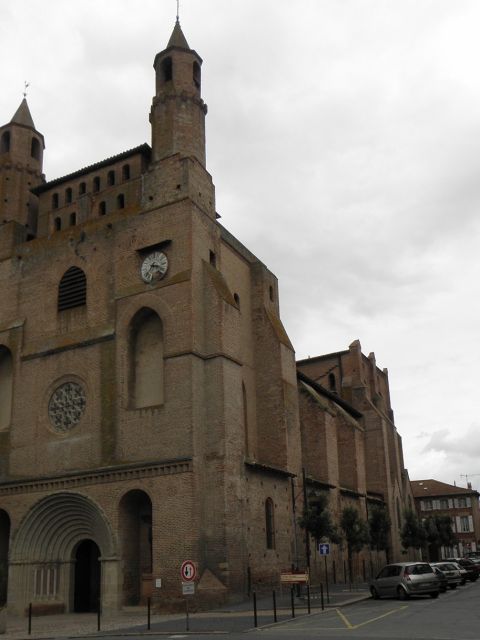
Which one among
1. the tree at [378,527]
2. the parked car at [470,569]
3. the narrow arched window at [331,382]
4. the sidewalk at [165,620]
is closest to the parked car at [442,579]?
the sidewalk at [165,620]

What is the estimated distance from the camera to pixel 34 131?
122ft

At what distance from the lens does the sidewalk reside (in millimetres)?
18422

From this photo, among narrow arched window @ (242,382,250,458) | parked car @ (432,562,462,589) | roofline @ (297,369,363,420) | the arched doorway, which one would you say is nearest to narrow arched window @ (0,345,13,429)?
the arched doorway

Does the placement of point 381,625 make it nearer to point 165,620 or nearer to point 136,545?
point 165,620

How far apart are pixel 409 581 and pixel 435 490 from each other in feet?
207

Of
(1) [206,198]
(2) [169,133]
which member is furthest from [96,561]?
(2) [169,133]

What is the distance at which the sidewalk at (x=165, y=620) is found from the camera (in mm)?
18422

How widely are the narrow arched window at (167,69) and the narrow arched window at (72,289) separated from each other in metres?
10.3

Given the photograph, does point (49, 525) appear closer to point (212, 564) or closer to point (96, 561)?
point (96, 561)

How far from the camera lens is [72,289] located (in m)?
31.2

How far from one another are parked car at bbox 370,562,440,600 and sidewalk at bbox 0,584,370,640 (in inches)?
52.5

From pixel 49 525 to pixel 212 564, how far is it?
7937 mm

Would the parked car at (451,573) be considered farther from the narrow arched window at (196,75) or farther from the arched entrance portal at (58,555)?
the narrow arched window at (196,75)

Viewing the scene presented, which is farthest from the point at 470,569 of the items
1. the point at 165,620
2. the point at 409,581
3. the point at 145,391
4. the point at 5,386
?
the point at 5,386
